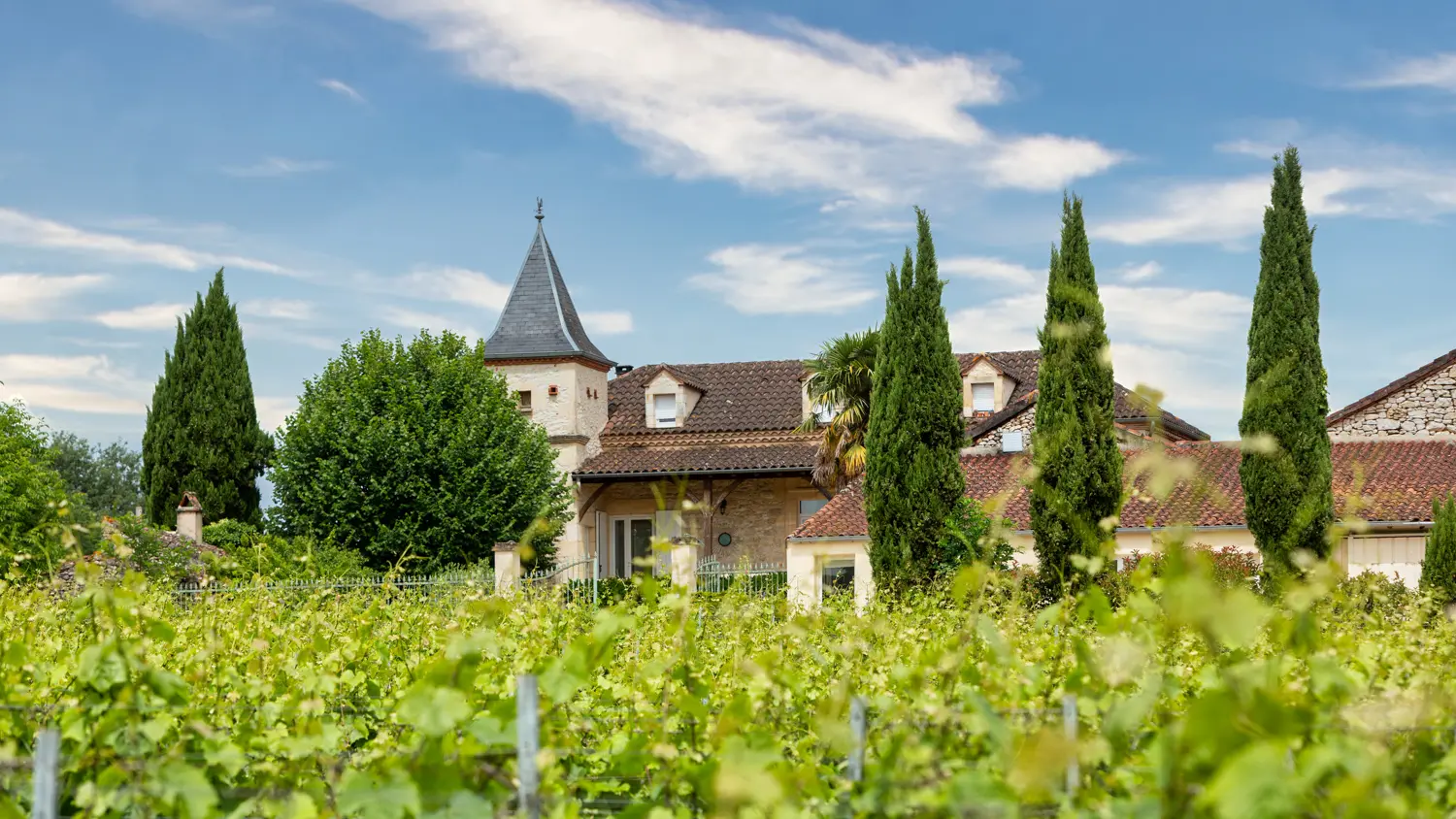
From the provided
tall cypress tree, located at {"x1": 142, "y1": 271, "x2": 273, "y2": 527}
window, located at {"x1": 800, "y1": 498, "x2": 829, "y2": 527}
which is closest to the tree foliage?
tall cypress tree, located at {"x1": 142, "y1": 271, "x2": 273, "y2": 527}

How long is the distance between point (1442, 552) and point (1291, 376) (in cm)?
302

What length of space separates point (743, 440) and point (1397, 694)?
98.5 ft

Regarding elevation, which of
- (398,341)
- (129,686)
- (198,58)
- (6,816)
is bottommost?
(6,816)

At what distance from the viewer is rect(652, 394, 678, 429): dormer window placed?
33.9 m

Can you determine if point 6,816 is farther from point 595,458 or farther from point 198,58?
point 595,458

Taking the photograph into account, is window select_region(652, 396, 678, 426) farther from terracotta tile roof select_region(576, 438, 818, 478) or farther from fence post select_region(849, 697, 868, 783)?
fence post select_region(849, 697, 868, 783)

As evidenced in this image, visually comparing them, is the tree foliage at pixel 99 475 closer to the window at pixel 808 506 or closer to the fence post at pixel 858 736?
the window at pixel 808 506

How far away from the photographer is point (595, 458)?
107 ft

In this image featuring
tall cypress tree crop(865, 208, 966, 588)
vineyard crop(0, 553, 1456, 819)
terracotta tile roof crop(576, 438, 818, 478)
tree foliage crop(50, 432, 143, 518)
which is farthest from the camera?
tree foliage crop(50, 432, 143, 518)

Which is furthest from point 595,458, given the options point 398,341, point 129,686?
point 129,686

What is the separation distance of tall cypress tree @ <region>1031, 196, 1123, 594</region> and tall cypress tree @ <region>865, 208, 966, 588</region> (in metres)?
1.31

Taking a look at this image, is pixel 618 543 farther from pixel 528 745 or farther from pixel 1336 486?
pixel 528 745

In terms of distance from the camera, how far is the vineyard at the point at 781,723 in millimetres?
2143

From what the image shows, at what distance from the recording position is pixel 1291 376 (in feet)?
57.6
